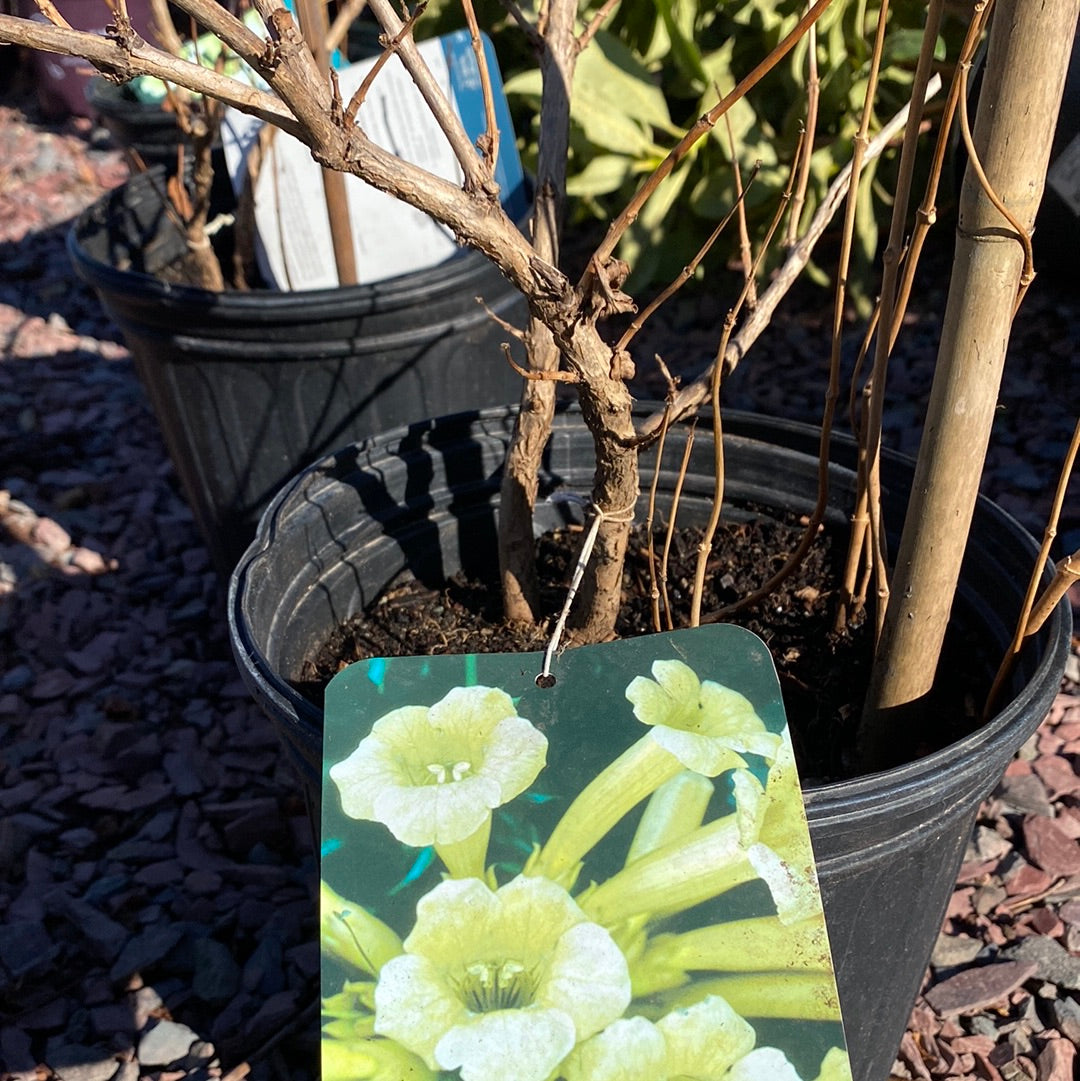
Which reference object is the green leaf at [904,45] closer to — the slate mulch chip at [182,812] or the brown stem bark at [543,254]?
the slate mulch chip at [182,812]

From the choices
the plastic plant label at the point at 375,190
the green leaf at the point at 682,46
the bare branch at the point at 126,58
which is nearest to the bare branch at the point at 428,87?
the bare branch at the point at 126,58

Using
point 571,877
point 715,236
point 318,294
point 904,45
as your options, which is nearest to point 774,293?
point 715,236

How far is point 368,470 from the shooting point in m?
1.24

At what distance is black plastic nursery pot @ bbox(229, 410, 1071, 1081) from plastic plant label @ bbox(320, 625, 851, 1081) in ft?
0.29

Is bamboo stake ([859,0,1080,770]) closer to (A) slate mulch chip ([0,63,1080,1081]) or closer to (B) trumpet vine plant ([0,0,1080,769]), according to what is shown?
(B) trumpet vine plant ([0,0,1080,769])

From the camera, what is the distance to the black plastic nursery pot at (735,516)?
833 mm

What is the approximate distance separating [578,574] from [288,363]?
89cm

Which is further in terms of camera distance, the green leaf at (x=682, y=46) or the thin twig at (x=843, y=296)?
the green leaf at (x=682, y=46)

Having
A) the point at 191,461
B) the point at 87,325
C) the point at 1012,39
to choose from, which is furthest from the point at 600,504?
the point at 87,325

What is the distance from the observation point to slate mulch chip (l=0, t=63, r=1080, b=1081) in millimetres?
1275

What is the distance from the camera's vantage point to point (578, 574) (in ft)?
2.88

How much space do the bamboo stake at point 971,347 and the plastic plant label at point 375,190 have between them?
112cm

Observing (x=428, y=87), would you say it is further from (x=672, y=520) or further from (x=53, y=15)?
(x=672, y=520)

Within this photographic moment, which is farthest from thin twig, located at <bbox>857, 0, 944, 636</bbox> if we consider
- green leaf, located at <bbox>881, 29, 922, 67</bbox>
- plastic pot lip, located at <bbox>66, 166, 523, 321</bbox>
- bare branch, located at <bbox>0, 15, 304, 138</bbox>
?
green leaf, located at <bbox>881, 29, 922, 67</bbox>
